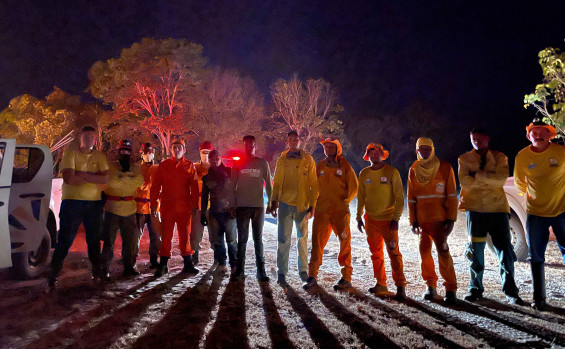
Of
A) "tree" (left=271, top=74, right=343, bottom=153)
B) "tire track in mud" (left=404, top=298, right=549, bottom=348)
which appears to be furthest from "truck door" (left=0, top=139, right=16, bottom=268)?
"tree" (left=271, top=74, right=343, bottom=153)

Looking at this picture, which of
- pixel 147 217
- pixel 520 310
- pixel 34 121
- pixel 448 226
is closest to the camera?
pixel 520 310

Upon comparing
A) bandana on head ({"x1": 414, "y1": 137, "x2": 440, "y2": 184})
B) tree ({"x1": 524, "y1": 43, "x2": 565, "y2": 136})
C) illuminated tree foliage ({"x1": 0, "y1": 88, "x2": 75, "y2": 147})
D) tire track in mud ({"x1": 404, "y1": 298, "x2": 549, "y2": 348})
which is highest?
illuminated tree foliage ({"x1": 0, "y1": 88, "x2": 75, "y2": 147})

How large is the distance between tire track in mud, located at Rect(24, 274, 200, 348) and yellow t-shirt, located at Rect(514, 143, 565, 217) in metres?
4.52

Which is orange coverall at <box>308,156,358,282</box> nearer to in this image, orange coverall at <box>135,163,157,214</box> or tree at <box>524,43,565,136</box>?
orange coverall at <box>135,163,157,214</box>

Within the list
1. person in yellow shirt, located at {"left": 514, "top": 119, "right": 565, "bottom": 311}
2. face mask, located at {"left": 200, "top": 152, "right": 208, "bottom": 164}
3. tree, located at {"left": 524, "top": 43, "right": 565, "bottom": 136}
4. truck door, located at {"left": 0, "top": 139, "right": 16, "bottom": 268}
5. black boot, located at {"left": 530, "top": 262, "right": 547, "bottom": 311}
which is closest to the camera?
black boot, located at {"left": 530, "top": 262, "right": 547, "bottom": 311}

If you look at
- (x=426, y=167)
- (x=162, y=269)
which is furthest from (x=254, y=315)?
(x=426, y=167)

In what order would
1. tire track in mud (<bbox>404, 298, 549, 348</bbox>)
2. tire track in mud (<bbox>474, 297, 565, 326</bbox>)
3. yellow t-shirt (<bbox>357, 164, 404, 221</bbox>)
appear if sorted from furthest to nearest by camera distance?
1. yellow t-shirt (<bbox>357, 164, 404, 221</bbox>)
2. tire track in mud (<bbox>474, 297, 565, 326</bbox>)
3. tire track in mud (<bbox>404, 298, 549, 348</bbox>)

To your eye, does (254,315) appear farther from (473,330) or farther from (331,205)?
(473,330)

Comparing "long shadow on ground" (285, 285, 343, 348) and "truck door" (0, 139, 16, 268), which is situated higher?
"truck door" (0, 139, 16, 268)

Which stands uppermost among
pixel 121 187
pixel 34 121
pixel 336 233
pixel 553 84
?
pixel 34 121

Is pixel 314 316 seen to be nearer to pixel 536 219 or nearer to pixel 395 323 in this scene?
pixel 395 323

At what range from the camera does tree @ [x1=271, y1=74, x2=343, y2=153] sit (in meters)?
31.7

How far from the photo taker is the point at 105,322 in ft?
12.9

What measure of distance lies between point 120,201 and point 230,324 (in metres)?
2.74
